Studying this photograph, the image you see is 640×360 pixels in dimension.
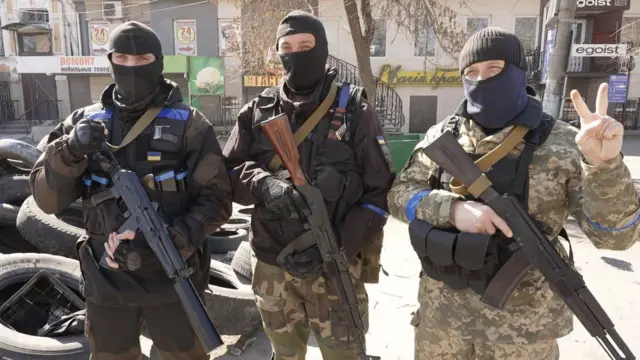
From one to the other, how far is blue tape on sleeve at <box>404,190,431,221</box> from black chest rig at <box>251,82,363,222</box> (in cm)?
40

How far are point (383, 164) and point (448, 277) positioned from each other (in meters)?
0.67

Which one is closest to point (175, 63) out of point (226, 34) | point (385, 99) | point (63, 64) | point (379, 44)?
point (226, 34)

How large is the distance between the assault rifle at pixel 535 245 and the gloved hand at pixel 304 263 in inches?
30.5

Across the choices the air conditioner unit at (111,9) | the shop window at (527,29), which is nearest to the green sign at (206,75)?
the air conditioner unit at (111,9)

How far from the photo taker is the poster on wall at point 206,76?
18.0 metres

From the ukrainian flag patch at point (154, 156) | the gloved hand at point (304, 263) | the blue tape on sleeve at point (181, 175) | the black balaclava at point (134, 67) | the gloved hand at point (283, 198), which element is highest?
the black balaclava at point (134, 67)

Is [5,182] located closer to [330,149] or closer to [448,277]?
[330,149]

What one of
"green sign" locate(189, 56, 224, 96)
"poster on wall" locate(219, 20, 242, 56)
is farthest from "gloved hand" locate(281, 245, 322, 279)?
"green sign" locate(189, 56, 224, 96)

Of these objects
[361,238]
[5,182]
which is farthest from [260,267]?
[5,182]

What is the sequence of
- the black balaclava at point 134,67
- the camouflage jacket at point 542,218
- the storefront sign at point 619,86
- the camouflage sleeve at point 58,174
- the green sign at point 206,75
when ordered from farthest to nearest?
1. the green sign at point 206,75
2. the storefront sign at point 619,86
3. the black balaclava at point 134,67
4. the camouflage sleeve at point 58,174
5. the camouflage jacket at point 542,218

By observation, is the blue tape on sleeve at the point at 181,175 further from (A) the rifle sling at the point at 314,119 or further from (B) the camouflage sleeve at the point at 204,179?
(A) the rifle sling at the point at 314,119

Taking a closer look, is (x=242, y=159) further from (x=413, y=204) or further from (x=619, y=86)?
(x=619, y=86)

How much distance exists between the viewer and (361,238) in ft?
7.75

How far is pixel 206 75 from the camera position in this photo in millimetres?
18156
